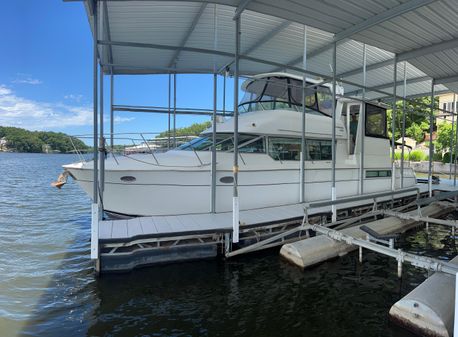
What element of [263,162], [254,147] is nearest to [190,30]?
[254,147]

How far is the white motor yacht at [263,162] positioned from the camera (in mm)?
6340

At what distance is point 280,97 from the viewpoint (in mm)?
8430

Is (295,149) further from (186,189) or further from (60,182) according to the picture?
(60,182)

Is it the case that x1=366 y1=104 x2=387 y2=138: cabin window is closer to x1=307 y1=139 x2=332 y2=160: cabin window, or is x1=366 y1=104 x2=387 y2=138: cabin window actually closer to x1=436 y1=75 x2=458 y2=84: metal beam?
x1=307 y1=139 x2=332 y2=160: cabin window

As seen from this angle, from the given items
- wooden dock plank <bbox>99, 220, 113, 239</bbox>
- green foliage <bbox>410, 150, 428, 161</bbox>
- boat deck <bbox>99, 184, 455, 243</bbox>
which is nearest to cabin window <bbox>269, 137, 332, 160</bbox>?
boat deck <bbox>99, 184, 455, 243</bbox>

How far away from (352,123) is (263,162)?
3.74m

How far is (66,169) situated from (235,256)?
3.86m

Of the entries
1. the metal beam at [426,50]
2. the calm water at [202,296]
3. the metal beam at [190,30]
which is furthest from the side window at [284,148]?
the metal beam at [426,50]

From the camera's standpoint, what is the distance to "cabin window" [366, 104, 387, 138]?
366 inches

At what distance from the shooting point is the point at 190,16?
22.8ft

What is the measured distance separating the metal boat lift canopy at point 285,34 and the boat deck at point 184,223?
9.87 ft

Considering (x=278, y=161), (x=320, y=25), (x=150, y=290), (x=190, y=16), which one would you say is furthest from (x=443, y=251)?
(x=190, y=16)

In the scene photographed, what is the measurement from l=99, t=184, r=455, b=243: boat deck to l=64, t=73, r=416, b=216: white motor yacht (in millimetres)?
392

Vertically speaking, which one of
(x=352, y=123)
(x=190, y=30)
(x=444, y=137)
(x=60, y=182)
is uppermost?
(x=190, y=30)
